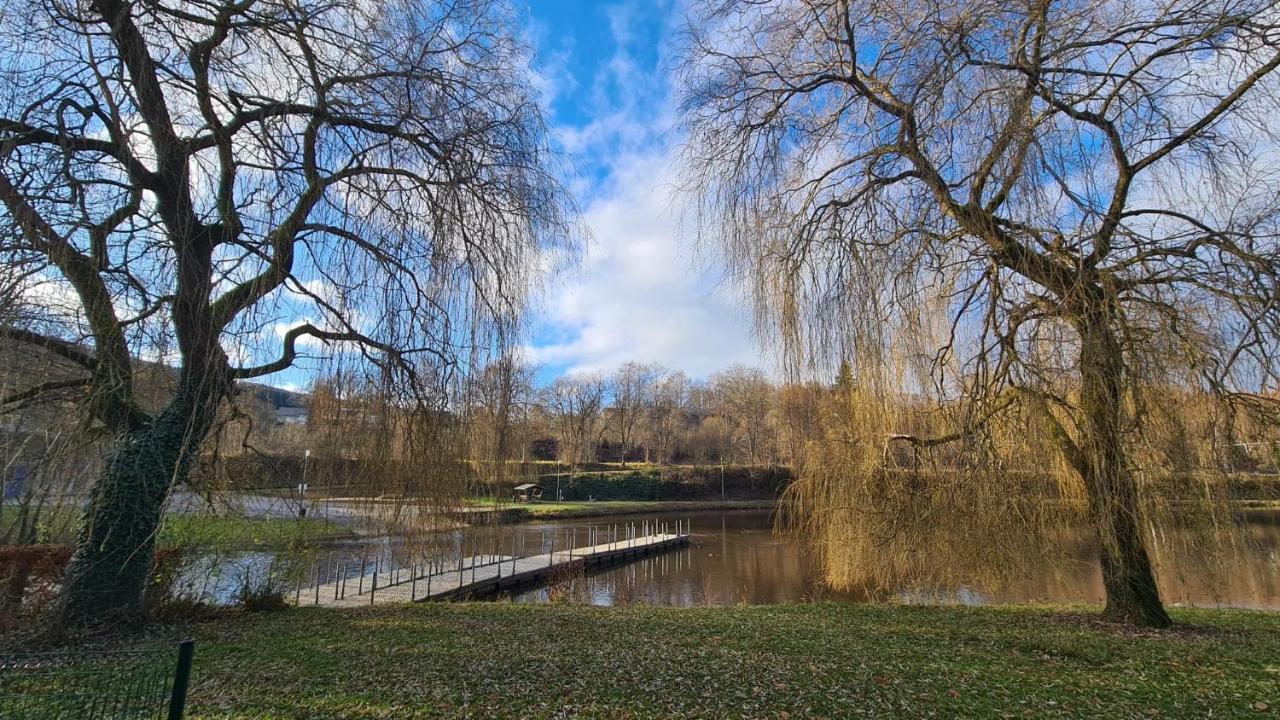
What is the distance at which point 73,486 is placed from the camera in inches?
232

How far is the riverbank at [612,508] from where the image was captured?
34438 millimetres

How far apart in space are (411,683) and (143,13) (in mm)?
5673

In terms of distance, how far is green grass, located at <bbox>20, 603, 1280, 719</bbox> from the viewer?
4133 mm

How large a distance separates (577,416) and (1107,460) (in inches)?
1879

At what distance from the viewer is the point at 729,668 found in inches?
201

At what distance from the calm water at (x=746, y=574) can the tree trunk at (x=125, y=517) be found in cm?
181

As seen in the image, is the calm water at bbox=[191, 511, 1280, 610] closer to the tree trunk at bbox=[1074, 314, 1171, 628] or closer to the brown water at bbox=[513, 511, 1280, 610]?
the brown water at bbox=[513, 511, 1280, 610]

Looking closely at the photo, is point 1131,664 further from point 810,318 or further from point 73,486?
point 73,486

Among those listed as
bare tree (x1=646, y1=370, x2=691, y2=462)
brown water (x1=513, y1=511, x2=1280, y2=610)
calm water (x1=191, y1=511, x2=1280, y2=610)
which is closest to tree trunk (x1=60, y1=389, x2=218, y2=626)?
calm water (x1=191, y1=511, x2=1280, y2=610)

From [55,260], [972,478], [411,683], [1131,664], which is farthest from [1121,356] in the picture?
[55,260]

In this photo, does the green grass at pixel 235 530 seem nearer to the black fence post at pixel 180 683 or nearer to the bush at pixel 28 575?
the bush at pixel 28 575

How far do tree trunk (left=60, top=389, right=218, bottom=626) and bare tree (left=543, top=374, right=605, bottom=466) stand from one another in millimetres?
37374

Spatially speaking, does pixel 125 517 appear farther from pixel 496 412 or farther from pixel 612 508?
pixel 612 508

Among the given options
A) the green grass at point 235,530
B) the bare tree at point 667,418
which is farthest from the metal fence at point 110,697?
the bare tree at point 667,418
